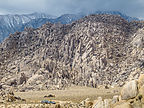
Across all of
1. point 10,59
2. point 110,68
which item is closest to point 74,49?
point 110,68

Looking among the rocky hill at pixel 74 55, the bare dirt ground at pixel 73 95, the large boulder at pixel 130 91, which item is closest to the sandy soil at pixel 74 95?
the bare dirt ground at pixel 73 95

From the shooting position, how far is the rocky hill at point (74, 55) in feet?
207

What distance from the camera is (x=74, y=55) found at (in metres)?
77.2

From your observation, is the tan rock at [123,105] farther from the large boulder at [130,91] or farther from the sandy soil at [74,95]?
the sandy soil at [74,95]

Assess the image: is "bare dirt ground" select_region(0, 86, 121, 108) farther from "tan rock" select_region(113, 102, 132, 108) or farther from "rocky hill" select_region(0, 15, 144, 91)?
"tan rock" select_region(113, 102, 132, 108)

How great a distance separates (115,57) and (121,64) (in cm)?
460

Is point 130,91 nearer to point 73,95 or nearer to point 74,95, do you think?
point 74,95

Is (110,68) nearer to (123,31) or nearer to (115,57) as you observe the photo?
(115,57)

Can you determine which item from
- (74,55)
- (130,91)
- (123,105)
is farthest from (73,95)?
(74,55)

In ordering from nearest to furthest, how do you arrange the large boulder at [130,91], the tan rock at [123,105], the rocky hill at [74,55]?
the tan rock at [123,105]
the large boulder at [130,91]
the rocky hill at [74,55]

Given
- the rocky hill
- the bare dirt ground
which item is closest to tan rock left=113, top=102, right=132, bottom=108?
the bare dirt ground

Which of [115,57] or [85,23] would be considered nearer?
[115,57]

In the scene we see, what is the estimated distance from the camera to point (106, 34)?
79.6 m

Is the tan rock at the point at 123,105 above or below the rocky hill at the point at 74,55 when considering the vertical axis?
below
